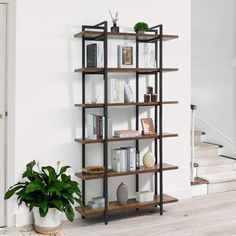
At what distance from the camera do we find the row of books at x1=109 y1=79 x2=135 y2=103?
373 cm

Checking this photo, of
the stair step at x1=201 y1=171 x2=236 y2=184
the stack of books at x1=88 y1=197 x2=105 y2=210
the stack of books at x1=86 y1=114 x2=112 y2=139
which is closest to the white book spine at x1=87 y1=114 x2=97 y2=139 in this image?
the stack of books at x1=86 y1=114 x2=112 y2=139

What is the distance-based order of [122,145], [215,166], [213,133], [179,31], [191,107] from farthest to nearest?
[213,133]
[215,166]
[191,107]
[179,31]
[122,145]

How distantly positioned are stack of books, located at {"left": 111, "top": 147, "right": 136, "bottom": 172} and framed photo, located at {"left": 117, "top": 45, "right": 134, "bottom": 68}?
33.6 inches

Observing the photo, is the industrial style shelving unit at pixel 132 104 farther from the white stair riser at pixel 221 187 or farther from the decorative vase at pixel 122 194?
the white stair riser at pixel 221 187

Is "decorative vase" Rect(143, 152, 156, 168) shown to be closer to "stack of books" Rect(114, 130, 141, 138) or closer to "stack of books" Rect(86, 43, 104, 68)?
"stack of books" Rect(114, 130, 141, 138)

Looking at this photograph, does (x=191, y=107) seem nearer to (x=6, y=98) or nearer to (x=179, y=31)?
(x=179, y=31)

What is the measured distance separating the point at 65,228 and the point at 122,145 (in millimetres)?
1062

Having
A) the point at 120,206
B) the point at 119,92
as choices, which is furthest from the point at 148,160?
the point at 119,92

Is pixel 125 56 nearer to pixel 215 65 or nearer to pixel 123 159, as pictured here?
pixel 123 159

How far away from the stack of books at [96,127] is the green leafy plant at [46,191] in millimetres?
446

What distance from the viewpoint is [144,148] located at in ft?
14.0

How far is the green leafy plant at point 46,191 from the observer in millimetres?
3342

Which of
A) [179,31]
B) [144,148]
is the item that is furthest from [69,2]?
[144,148]

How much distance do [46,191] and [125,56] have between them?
1528mm
